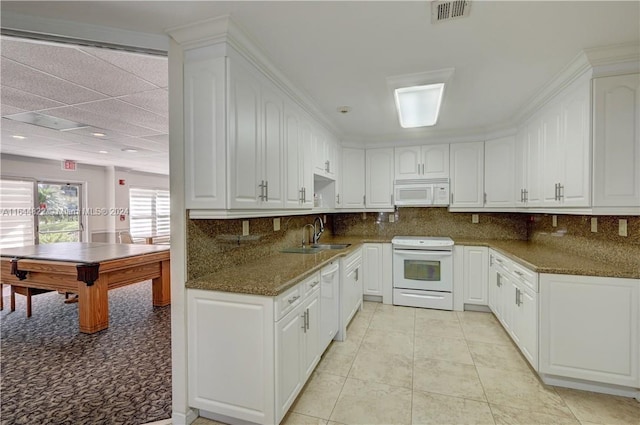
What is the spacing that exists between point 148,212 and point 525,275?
8890 millimetres

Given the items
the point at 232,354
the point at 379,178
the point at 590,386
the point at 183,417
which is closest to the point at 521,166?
the point at 379,178

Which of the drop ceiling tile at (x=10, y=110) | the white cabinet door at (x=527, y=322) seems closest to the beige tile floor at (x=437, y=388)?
the white cabinet door at (x=527, y=322)

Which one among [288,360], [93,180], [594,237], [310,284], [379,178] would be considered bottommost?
[288,360]

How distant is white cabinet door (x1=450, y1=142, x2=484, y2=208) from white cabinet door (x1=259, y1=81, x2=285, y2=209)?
289cm

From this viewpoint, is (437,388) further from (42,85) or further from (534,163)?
(42,85)

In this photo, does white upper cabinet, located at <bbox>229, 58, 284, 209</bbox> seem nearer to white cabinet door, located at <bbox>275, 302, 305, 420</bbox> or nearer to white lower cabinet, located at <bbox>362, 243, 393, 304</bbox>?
white cabinet door, located at <bbox>275, 302, 305, 420</bbox>

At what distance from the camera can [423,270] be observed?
4031mm

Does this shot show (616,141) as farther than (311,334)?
No

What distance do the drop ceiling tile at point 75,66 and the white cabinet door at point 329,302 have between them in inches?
91.8

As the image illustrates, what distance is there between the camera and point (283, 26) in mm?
1812

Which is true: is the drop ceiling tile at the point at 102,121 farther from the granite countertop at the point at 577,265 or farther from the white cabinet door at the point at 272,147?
the granite countertop at the point at 577,265

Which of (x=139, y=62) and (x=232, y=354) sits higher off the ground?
(x=139, y=62)

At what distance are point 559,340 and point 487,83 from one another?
2194 millimetres

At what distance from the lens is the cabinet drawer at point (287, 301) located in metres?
1.77
